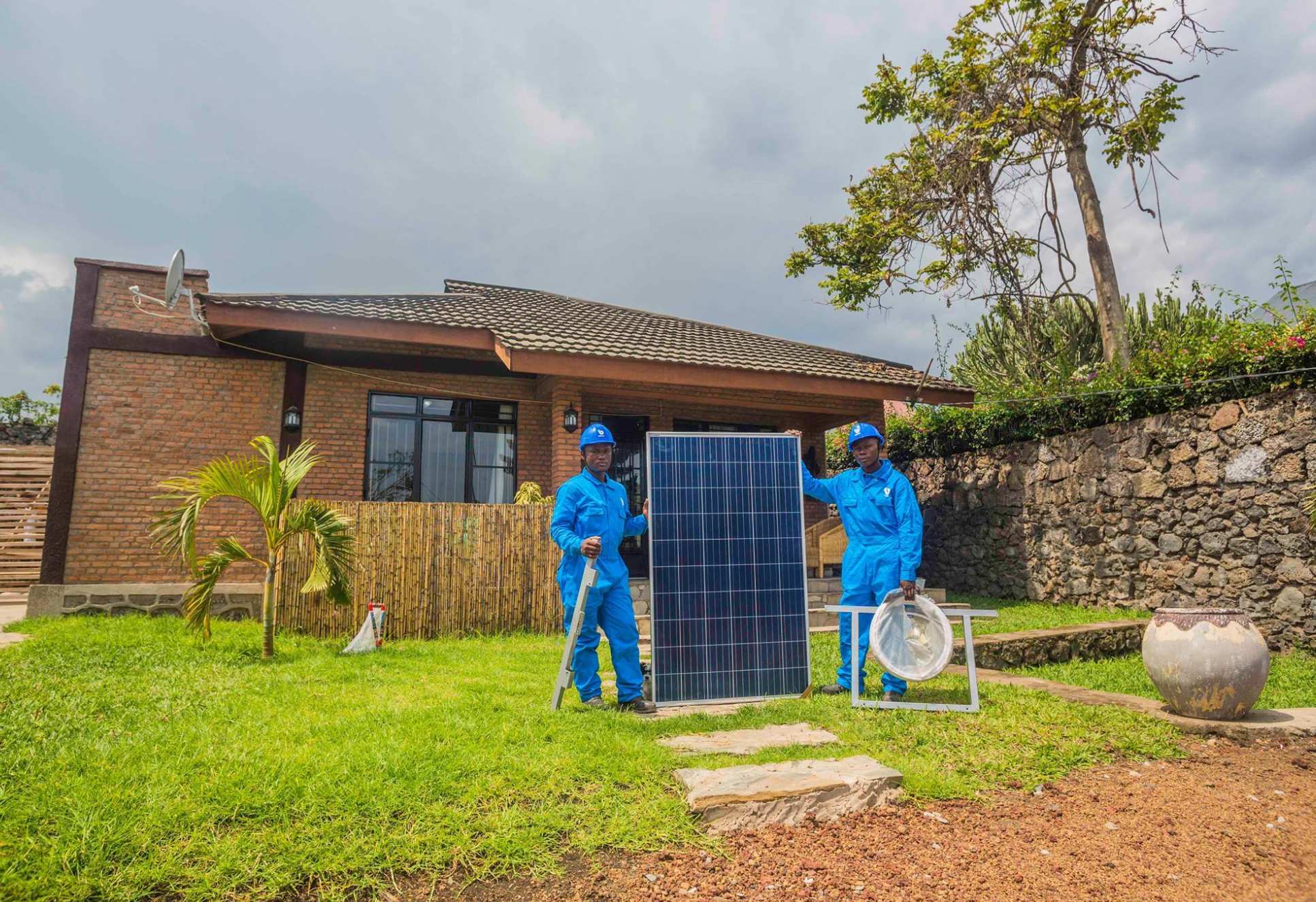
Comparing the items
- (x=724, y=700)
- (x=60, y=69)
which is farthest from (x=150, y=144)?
(x=724, y=700)

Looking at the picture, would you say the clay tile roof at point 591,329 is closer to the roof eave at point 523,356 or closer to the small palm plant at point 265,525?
the roof eave at point 523,356

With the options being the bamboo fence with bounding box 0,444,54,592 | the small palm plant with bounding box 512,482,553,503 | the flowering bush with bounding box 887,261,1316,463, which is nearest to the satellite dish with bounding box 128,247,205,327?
the bamboo fence with bounding box 0,444,54,592

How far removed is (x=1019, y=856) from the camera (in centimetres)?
284

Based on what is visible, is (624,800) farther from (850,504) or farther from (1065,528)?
(1065,528)

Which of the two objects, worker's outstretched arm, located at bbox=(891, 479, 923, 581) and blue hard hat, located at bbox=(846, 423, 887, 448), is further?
blue hard hat, located at bbox=(846, 423, 887, 448)

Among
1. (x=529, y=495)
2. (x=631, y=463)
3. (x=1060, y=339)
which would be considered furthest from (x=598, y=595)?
(x=1060, y=339)

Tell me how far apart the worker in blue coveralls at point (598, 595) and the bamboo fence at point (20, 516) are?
39.2ft

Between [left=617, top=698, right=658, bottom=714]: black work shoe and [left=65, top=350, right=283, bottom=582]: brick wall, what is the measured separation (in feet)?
24.8

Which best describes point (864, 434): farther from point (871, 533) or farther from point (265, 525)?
point (265, 525)

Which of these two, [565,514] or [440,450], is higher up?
[440,450]

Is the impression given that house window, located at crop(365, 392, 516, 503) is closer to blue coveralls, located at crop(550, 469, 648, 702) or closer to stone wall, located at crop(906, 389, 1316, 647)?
blue coveralls, located at crop(550, 469, 648, 702)

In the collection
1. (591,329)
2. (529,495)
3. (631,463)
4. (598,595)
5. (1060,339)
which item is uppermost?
(1060,339)

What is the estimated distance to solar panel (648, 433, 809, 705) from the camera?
4.75m

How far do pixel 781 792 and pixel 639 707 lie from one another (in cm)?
178
